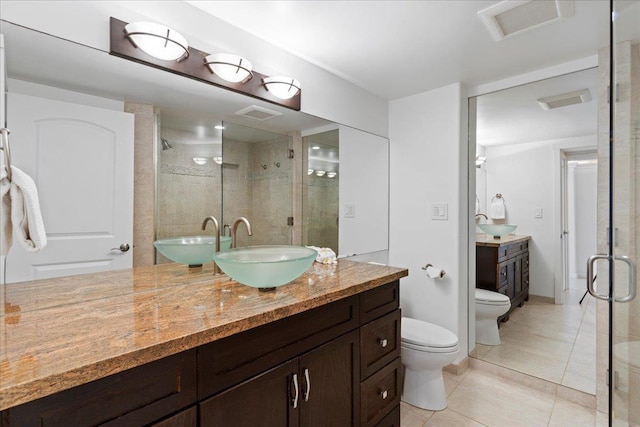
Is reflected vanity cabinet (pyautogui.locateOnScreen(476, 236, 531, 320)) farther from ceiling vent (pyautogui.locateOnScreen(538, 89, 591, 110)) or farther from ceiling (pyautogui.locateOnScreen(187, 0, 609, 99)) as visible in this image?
ceiling (pyautogui.locateOnScreen(187, 0, 609, 99))

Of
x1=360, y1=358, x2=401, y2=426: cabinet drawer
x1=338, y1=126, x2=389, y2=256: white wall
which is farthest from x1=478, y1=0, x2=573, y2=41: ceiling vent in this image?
x1=360, y1=358, x2=401, y2=426: cabinet drawer

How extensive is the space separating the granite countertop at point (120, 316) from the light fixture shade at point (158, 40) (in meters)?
0.93

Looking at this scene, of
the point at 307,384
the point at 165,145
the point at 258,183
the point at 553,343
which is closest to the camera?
the point at 307,384

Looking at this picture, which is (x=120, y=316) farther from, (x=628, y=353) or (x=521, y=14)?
(x=521, y=14)

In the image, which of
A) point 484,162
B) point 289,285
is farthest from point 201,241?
point 484,162

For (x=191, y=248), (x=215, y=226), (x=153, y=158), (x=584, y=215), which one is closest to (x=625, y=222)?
(x=584, y=215)

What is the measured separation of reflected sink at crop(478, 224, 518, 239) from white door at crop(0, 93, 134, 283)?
244 centimetres

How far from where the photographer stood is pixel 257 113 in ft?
5.83

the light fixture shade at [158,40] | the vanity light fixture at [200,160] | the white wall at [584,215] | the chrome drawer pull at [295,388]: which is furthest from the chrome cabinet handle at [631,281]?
the light fixture shade at [158,40]

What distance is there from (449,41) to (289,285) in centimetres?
164

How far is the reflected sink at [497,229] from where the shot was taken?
96.0 inches

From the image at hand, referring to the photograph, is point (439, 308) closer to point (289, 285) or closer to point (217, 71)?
point (289, 285)

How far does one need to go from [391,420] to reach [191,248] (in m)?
1.34

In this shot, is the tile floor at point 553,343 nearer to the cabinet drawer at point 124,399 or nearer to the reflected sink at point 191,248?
the reflected sink at point 191,248
